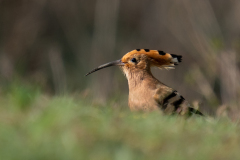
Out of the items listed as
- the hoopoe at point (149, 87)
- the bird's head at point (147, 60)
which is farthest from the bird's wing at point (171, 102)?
the bird's head at point (147, 60)

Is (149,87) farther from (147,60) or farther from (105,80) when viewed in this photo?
(105,80)

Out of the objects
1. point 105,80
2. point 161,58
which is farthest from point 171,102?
point 105,80

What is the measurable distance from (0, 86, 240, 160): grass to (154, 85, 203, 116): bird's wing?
2.12 feet

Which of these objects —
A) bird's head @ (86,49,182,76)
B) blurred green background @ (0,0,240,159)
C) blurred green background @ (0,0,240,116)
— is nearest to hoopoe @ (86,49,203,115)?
bird's head @ (86,49,182,76)

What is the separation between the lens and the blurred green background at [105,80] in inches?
110

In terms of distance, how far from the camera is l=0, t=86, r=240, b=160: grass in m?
2.63

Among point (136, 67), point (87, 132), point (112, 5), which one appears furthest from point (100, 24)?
point (87, 132)

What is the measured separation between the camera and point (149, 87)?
4.70m

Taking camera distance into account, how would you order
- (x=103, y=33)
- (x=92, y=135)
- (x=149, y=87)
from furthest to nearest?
(x=103, y=33) < (x=149, y=87) < (x=92, y=135)

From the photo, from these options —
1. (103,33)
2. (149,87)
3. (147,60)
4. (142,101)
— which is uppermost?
(103,33)

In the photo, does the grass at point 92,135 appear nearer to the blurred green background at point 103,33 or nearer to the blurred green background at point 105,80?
the blurred green background at point 105,80

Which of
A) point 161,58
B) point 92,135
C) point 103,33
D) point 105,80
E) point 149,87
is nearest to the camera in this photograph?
point 92,135

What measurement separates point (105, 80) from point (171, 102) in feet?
11.4

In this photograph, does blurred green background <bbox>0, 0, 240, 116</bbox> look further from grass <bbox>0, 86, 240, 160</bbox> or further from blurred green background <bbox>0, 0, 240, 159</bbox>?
grass <bbox>0, 86, 240, 160</bbox>
